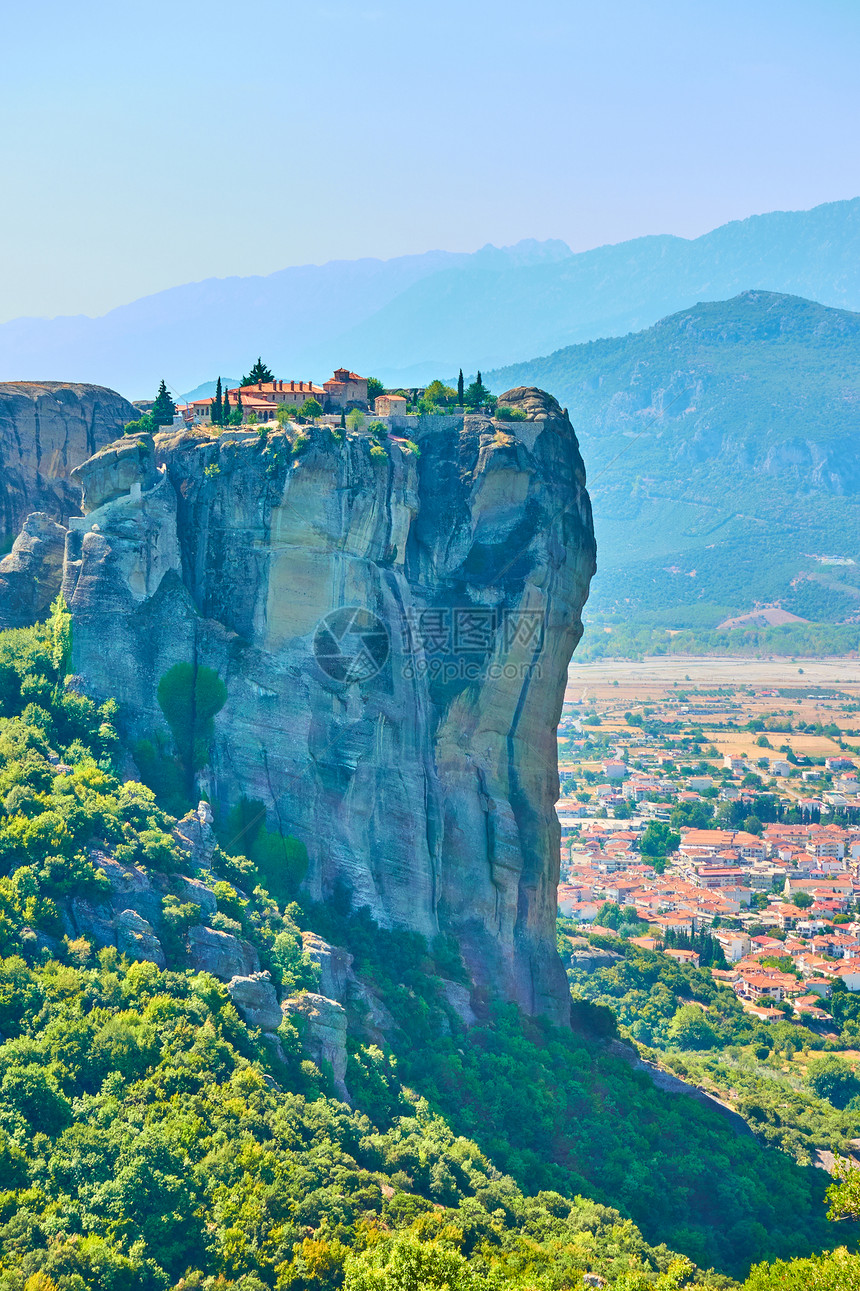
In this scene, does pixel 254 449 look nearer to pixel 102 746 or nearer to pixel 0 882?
pixel 102 746

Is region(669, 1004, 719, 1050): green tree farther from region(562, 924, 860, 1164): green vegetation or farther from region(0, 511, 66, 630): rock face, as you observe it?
region(0, 511, 66, 630): rock face

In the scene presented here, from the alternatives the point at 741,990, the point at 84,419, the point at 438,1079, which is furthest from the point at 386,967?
the point at 741,990

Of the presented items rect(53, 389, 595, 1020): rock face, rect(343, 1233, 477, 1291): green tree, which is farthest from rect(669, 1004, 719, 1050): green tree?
rect(343, 1233, 477, 1291): green tree

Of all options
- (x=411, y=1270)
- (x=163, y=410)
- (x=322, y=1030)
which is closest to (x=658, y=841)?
(x=163, y=410)

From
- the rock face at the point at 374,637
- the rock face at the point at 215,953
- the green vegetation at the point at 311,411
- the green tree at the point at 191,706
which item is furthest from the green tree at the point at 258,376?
the rock face at the point at 215,953

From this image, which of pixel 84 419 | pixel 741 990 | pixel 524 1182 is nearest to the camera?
pixel 524 1182

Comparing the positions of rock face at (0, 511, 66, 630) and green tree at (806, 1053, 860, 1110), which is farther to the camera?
green tree at (806, 1053, 860, 1110)
